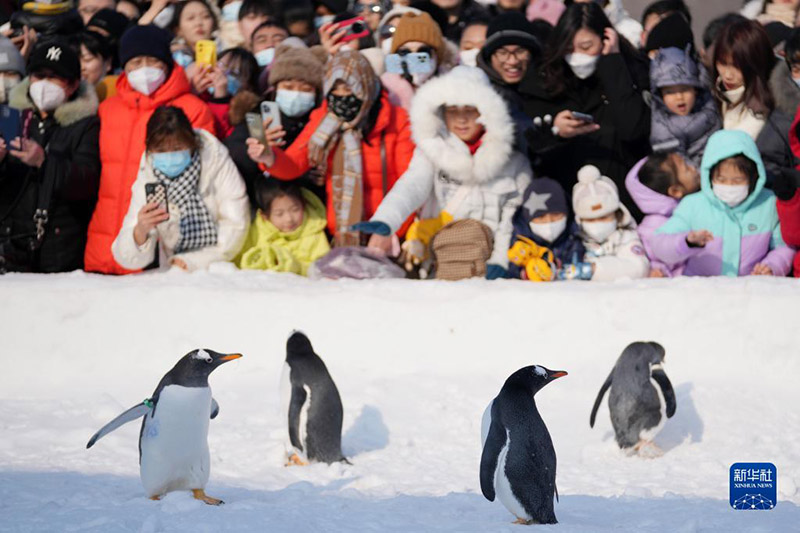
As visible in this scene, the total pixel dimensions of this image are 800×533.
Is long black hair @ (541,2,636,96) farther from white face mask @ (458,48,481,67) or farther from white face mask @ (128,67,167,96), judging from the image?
white face mask @ (128,67,167,96)

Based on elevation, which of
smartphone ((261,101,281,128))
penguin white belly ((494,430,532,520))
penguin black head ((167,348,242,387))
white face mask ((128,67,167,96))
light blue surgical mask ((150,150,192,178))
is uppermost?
white face mask ((128,67,167,96))

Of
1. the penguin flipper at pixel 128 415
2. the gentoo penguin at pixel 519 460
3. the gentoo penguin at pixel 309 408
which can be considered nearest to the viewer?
the gentoo penguin at pixel 519 460

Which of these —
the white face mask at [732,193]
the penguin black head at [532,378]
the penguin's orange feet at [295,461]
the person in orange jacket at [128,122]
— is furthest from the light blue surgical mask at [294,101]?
the penguin black head at [532,378]

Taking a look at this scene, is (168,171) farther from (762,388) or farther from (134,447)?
(762,388)

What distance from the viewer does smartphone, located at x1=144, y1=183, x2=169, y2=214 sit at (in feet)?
23.2

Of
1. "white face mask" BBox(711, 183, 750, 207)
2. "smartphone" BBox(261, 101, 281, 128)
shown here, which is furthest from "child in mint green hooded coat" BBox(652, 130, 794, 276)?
"smartphone" BBox(261, 101, 281, 128)

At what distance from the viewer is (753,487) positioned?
4574 mm

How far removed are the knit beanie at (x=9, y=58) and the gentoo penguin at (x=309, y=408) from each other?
11.1 ft

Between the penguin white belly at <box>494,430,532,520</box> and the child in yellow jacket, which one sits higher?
the child in yellow jacket

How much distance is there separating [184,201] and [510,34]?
2206 mm

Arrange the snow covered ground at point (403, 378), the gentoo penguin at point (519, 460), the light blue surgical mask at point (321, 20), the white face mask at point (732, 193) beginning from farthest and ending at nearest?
the light blue surgical mask at point (321, 20) < the white face mask at point (732, 193) < the snow covered ground at point (403, 378) < the gentoo penguin at point (519, 460)

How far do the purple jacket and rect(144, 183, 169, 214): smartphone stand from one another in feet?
9.07

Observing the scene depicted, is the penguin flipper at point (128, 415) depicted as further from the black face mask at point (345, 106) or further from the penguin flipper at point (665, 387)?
the black face mask at point (345, 106)

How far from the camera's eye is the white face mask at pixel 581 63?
7.21m
